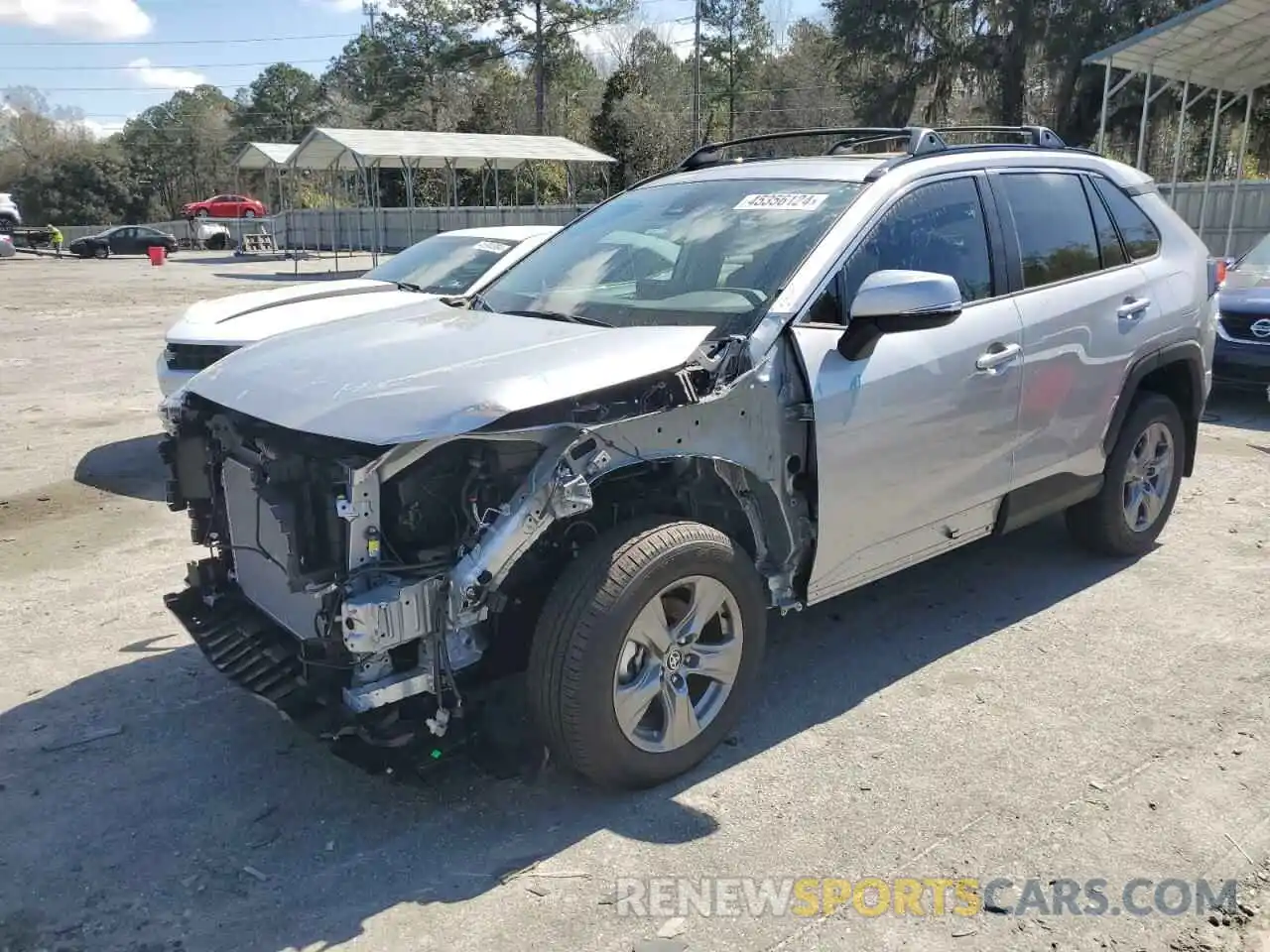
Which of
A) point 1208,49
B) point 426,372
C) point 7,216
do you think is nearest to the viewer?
point 426,372

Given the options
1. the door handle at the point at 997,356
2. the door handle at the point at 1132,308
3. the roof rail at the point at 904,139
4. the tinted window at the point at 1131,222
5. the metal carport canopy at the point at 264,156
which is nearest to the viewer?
the door handle at the point at 997,356

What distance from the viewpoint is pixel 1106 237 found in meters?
4.84

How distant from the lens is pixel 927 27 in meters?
31.9

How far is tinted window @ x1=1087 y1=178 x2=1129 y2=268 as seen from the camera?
4801mm

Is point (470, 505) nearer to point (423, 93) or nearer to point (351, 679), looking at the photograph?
point (351, 679)

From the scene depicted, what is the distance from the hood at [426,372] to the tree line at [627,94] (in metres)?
30.2

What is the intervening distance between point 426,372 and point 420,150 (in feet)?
99.9

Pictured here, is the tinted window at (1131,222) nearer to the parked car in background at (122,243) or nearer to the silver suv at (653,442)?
the silver suv at (653,442)

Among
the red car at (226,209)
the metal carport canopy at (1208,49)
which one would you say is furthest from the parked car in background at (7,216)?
the metal carport canopy at (1208,49)

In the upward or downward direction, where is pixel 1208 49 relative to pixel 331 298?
upward

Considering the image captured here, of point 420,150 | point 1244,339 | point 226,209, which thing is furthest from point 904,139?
point 226,209

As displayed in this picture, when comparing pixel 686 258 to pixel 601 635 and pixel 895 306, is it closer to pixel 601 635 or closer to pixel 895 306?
pixel 895 306

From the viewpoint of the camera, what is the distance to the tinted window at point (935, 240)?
3787 mm

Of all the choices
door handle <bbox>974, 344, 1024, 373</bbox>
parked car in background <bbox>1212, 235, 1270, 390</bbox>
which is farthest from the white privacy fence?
door handle <bbox>974, 344, 1024, 373</bbox>
